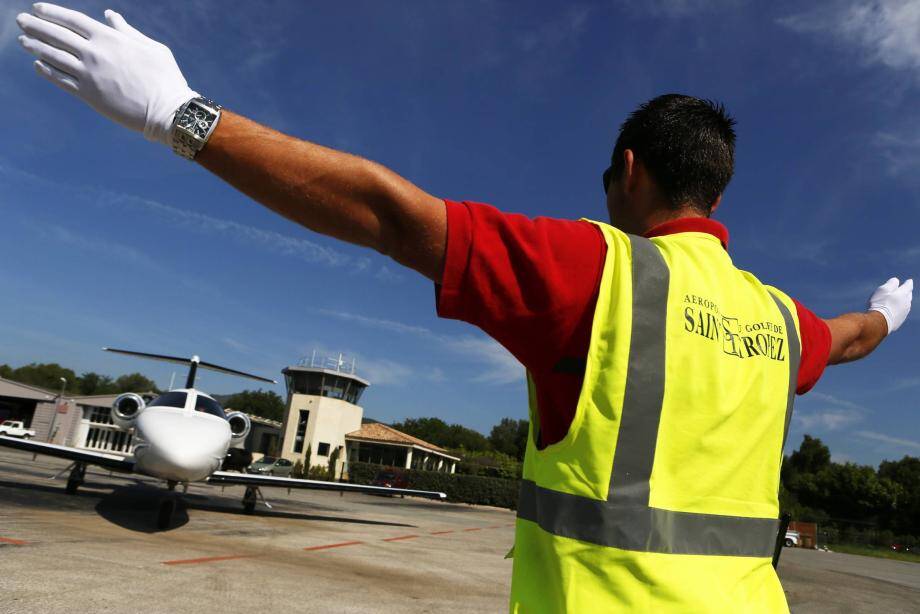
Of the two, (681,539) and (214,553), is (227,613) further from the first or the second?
(681,539)

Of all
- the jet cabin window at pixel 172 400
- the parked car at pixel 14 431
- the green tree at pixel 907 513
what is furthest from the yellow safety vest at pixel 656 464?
the green tree at pixel 907 513

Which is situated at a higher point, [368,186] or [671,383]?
[368,186]

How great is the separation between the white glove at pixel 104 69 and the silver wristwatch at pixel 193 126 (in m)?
0.04

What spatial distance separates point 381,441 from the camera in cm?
4553

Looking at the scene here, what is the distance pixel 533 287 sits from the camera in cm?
111

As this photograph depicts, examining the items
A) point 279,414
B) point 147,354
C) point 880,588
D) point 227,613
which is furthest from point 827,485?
point 279,414

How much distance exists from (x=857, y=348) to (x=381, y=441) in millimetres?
45075

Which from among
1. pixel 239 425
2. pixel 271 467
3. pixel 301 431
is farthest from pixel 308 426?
pixel 239 425

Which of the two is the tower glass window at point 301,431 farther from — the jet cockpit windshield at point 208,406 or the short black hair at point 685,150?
the short black hair at point 685,150

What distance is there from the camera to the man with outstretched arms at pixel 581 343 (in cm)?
108

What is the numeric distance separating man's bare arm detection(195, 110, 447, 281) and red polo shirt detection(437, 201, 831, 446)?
0.05 metres

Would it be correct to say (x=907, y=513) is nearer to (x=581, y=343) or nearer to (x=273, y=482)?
(x=273, y=482)

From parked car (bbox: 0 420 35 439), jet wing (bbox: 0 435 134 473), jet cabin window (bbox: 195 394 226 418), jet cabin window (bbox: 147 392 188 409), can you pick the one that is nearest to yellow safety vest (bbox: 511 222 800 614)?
jet cabin window (bbox: 147 392 188 409)

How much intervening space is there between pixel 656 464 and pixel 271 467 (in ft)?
122
